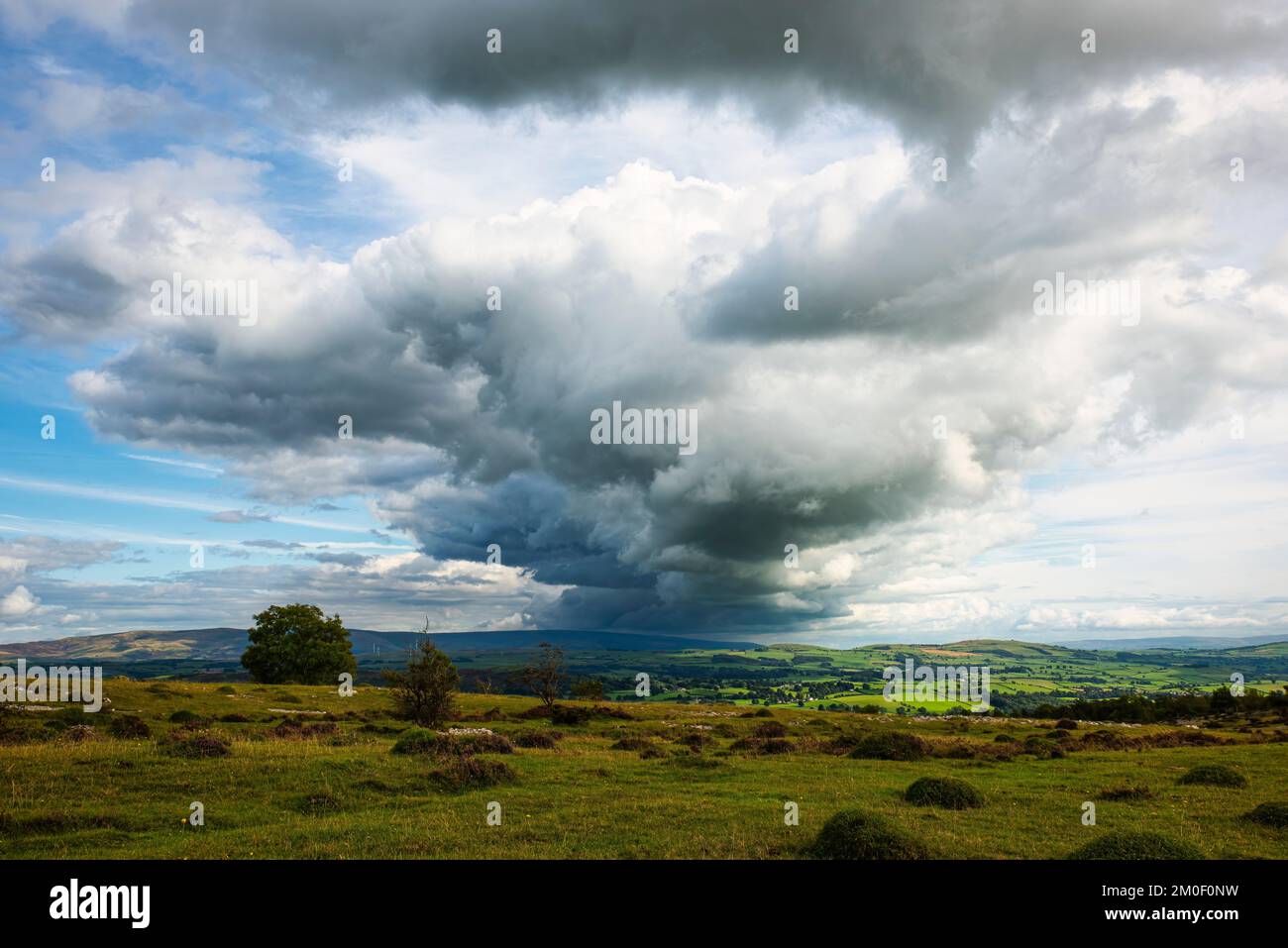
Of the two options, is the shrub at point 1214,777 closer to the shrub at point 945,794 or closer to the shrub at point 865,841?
the shrub at point 945,794

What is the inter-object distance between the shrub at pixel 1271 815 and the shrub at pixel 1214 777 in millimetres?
9954

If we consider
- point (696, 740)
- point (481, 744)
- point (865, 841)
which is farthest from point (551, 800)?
point (696, 740)

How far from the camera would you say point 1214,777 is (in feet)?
115

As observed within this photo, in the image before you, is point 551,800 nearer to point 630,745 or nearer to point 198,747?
point 198,747

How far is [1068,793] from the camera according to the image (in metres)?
32.2

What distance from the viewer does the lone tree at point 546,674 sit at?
76750 mm

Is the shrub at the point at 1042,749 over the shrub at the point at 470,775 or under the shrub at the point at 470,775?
under

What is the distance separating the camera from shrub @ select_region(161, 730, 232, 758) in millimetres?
32031

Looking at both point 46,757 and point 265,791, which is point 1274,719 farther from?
point 46,757

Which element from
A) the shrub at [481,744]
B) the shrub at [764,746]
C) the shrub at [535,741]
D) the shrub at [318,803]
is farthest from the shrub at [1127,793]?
the shrub at [318,803]
